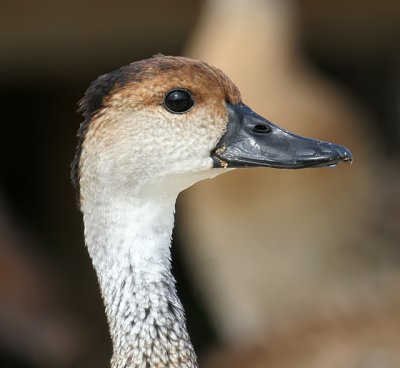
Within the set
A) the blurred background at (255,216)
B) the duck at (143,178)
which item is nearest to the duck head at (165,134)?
the duck at (143,178)

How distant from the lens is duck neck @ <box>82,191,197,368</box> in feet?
9.39

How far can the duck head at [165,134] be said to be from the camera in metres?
2.88

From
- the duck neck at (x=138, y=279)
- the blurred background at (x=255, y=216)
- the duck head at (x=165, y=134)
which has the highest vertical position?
the duck head at (x=165, y=134)

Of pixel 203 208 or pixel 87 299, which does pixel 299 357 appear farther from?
pixel 87 299

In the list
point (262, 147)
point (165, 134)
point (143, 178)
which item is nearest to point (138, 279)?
point (143, 178)

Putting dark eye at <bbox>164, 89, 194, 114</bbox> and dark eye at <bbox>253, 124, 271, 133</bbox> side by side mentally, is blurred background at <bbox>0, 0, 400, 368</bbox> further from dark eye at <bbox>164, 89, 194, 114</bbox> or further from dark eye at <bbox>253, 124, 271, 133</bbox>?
dark eye at <bbox>164, 89, 194, 114</bbox>

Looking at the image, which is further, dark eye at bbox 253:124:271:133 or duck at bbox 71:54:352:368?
dark eye at bbox 253:124:271:133

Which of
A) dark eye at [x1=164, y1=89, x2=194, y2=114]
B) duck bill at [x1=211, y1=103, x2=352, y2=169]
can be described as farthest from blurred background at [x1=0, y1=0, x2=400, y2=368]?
dark eye at [x1=164, y1=89, x2=194, y2=114]

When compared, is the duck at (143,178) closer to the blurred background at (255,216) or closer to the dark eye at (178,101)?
the dark eye at (178,101)

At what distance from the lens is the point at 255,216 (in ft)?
21.4

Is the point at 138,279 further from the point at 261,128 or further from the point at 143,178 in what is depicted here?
the point at 261,128

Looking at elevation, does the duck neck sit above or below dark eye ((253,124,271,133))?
below

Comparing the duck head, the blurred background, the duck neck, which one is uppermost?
the duck head

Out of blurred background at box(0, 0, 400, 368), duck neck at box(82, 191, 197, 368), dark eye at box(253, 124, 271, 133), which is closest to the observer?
duck neck at box(82, 191, 197, 368)
